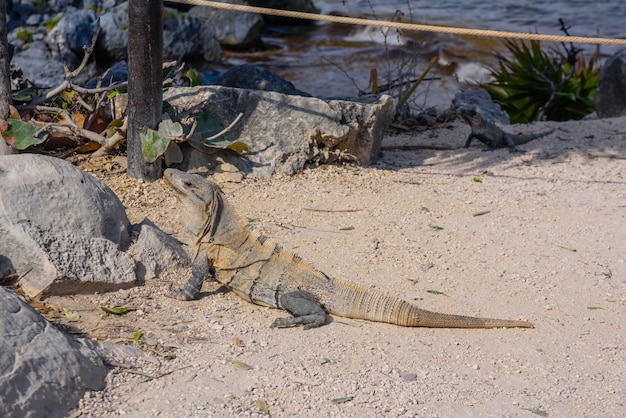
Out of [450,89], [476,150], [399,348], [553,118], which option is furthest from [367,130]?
[450,89]

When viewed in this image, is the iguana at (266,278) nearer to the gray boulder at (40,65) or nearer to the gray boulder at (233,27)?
the gray boulder at (40,65)

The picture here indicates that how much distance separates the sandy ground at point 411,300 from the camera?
333 centimetres

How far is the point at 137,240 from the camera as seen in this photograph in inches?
176

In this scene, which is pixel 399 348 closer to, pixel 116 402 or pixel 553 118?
pixel 116 402

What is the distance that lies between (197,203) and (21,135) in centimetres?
178

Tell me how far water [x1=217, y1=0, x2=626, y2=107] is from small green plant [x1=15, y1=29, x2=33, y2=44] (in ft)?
13.7

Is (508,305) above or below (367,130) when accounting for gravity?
below

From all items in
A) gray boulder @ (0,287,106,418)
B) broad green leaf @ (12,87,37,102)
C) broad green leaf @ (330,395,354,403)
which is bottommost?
broad green leaf @ (330,395,354,403)

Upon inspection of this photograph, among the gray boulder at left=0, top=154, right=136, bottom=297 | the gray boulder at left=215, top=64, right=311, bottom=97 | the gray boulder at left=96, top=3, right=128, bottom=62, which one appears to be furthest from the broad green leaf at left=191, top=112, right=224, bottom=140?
the gray boulder at left=96, top=3, right=128, bottom=62

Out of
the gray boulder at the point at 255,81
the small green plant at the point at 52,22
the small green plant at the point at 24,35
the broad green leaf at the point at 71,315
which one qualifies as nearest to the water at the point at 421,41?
the small green plant at the point at 52,22

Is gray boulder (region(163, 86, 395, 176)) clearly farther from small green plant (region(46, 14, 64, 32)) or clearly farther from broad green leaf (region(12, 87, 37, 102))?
small green plant (region(46, 14, 64, 32))

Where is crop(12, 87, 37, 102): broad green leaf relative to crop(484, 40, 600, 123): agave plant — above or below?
above

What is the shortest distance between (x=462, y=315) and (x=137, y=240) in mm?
1976

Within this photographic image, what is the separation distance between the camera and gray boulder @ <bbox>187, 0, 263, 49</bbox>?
16.6 m
